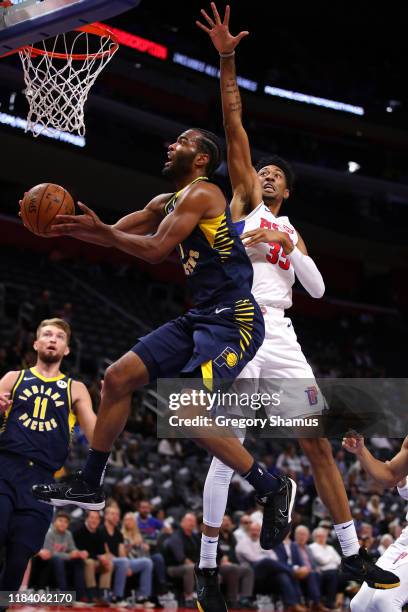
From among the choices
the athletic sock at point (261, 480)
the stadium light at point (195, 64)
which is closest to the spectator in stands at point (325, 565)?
the athletic sock at point (261, 480)

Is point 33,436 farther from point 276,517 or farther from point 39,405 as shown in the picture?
point 276,517

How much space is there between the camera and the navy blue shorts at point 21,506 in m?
5.57

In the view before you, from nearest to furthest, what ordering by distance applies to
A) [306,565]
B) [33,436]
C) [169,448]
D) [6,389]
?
[33,436], [6,389], [306,565], [169,448]

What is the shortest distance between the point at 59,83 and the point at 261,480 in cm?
378

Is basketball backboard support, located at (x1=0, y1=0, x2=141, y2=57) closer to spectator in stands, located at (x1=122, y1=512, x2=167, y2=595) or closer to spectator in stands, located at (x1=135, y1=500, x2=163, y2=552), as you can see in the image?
spectator in stands, located at (x1=122, y1=512, x2=167, y2=595)

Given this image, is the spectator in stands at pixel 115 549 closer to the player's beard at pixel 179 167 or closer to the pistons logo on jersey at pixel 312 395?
the pistons logo on jersey at pixel 312 395

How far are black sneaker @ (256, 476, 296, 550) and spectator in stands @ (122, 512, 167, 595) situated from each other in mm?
5431

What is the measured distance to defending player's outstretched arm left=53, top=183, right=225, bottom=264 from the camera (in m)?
4.64

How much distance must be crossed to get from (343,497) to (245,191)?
2.07 meters

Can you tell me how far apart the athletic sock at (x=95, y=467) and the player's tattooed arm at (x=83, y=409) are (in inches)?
35.4

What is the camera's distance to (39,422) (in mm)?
5859

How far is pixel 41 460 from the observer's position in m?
5.79

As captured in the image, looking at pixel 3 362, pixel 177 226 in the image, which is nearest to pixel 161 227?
pixel 177 226

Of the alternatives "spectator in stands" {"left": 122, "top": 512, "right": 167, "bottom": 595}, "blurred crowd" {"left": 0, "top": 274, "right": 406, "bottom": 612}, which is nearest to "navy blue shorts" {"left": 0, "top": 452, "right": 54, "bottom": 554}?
"blurred crowd" {"left": 0, "top": 274, "right": 406, "bottom": 612}
